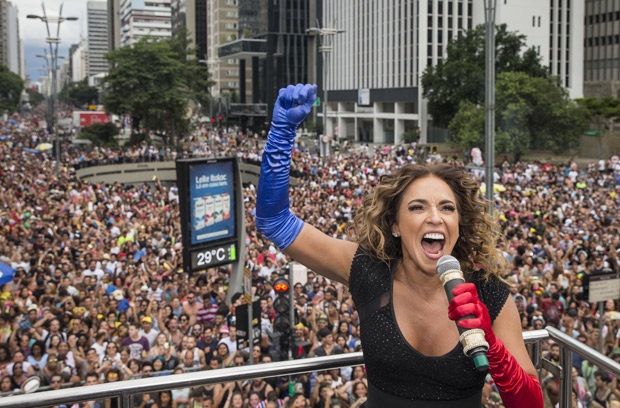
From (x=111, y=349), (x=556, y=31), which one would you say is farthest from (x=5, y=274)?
(x=556, y=31)

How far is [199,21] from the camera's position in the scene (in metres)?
140

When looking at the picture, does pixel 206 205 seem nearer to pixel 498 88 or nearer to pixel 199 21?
pixel 498 88

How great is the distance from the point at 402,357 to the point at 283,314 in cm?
789

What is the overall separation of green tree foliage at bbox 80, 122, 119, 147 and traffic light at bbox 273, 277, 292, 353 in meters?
55.6

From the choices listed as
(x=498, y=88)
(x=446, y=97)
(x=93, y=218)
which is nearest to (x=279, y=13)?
(x=446, y=97)

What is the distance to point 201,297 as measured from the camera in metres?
12.3

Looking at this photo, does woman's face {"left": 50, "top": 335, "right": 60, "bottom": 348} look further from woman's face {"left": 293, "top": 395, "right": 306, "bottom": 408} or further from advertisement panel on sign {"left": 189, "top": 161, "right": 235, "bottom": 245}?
woman's face {"left": 293, "top": 395, "right": 306, "bottom": 408}

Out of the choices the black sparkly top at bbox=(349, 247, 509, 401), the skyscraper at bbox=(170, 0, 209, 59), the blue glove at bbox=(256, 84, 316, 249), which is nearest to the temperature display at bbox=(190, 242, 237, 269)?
the blue glove at bbox=(256, 84, 316, 249)

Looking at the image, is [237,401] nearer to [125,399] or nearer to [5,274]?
[125,399]

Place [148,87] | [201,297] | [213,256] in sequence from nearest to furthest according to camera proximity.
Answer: [201,297], [213,256], [148,87]

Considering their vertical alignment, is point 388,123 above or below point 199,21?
below

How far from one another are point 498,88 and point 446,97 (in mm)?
12238

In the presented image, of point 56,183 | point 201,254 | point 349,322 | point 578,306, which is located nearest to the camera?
point 349,322

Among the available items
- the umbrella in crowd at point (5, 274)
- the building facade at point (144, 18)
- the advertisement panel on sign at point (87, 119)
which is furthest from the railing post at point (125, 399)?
the building facade at point (144, 18)
